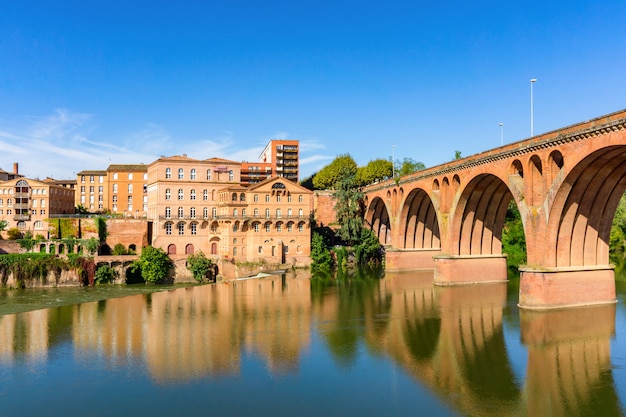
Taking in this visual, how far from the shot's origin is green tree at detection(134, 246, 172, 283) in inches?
2443

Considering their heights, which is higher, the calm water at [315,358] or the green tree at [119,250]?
the green tree at [119,250]

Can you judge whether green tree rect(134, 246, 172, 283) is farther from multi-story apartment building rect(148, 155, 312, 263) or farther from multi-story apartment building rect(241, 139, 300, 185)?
multi-story apartment building rect(241, 139, 300, 185)

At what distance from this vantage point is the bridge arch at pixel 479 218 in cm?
5269

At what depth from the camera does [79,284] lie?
61.2 m

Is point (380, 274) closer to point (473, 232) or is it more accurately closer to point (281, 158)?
point (473, 232)

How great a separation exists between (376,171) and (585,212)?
68.0 meters

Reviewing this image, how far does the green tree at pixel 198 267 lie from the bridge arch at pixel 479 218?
28809 mm

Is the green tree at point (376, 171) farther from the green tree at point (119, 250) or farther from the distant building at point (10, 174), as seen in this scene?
the distant building at point (10, 174)

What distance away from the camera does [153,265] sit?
203 feet

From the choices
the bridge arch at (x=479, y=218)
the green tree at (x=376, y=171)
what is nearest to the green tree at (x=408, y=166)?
the green tree at (x=376, y=171)

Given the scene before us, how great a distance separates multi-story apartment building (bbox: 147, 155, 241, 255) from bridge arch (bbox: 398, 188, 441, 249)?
2425 centimetres

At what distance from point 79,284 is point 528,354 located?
1952 inches

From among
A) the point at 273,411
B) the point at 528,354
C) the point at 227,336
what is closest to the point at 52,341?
the point at 227,336

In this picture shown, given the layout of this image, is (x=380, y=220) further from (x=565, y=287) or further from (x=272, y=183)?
(x=565, y=287)
